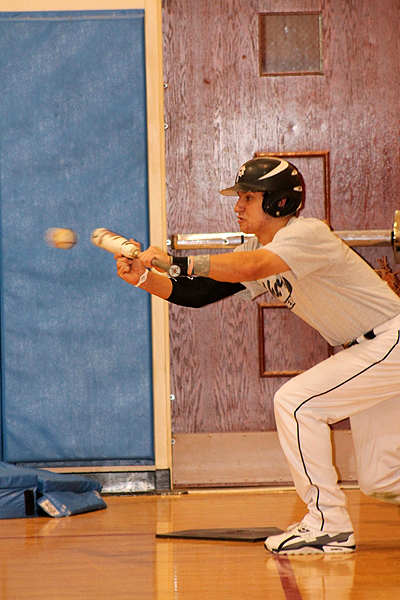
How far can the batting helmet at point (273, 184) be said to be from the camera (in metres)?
2.98

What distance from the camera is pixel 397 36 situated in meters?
4.09

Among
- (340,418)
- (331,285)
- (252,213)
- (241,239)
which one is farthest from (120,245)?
(241,239)

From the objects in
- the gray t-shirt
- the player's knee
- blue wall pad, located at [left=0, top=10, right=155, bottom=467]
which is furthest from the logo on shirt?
blue wall pad, located at [left=0, top=10, right=155, bottom=467]

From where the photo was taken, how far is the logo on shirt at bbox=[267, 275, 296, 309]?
118 inches

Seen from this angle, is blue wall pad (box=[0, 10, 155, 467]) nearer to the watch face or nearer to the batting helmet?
the batting helmet

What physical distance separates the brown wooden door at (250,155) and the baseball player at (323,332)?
3.34 ft

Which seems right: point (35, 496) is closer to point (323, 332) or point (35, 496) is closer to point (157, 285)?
point (157, 285)

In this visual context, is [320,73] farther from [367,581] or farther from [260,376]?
[367,581]

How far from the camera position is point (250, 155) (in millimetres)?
4141

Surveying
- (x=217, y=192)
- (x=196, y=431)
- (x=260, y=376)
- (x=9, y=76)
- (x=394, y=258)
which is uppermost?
(x=9, y=76)

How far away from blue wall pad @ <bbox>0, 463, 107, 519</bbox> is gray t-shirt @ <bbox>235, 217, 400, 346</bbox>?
1.51 m

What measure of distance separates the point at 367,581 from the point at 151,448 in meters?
1.96

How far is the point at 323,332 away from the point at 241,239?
123 cm

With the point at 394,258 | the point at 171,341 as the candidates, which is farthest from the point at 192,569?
the point at 394,258
